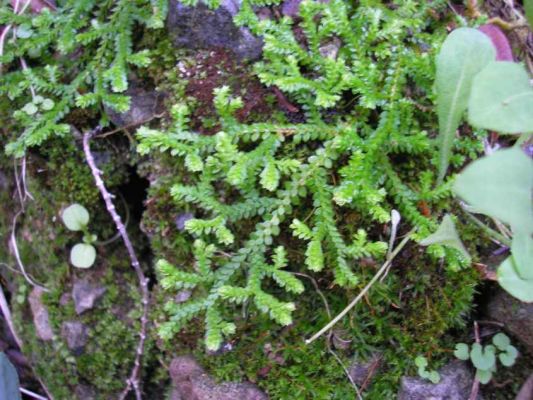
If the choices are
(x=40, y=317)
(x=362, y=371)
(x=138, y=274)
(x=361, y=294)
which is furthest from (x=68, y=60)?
(x=362, y=371)

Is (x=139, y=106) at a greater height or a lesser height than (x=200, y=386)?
greater

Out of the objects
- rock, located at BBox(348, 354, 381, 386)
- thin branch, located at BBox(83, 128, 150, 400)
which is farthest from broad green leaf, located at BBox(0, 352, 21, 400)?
rock, located at BBox(348, 354, 381, 386)

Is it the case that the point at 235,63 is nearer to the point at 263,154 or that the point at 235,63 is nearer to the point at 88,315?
the point at 263,154

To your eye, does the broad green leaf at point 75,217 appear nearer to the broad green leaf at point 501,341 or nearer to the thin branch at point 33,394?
Result: the thin branch at point 33,394

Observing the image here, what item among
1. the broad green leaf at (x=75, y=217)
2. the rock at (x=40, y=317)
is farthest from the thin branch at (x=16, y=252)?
the broad green leaf at (x=75, y=217)

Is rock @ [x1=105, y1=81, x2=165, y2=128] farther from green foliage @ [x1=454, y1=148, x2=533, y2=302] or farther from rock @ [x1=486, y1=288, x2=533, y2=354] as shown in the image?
rock @ [x1=486, y1=288, x2=533, y2=354]

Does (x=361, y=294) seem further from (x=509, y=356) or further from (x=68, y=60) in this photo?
(x=68, y=60)

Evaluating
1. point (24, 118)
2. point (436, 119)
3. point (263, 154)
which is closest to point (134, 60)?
point (24, 118)
